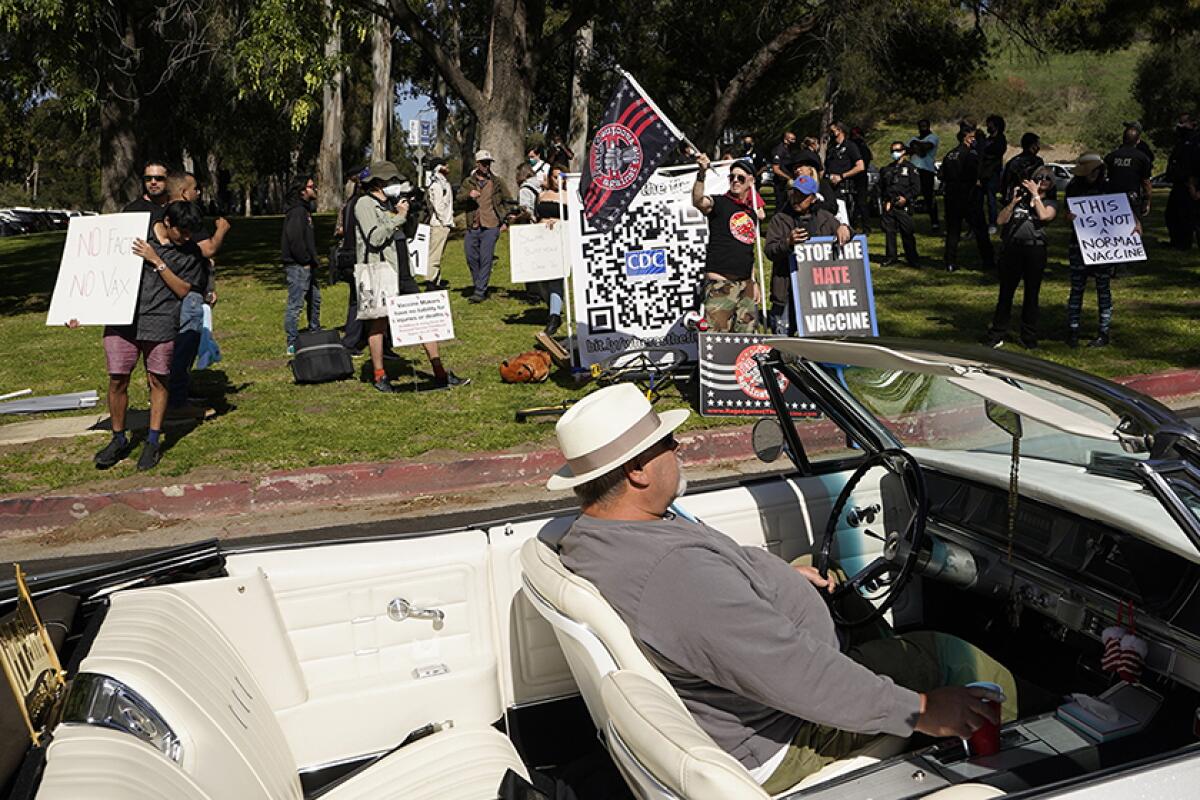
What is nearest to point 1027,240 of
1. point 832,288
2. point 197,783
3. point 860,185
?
point 832,288

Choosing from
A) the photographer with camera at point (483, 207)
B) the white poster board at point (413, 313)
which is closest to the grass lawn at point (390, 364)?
the white poster board at point (413, 313)

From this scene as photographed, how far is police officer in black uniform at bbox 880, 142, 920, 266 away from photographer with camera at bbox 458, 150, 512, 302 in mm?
5463

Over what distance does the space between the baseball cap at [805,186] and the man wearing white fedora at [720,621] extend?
23.2ft

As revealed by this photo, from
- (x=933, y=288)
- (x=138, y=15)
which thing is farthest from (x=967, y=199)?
(x=138, y=15)

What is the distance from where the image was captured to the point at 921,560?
148 inches

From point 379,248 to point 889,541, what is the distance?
254 inches

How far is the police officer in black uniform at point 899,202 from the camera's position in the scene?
15477mm

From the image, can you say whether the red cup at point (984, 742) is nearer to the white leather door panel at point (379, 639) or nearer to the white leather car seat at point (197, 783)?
the white leather car seat at point (197, 783)

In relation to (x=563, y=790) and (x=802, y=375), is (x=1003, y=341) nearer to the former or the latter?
(x=802, y=375)

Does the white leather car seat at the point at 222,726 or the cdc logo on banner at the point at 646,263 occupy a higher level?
the cdc logo on banner at the point at 646,263

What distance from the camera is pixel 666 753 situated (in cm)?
222

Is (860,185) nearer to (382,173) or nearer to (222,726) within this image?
(382,173)

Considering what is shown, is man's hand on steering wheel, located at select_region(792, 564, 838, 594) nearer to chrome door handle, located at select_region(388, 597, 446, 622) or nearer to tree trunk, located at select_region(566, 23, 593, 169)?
chrome door handle, located at select_region(388, 597, 446, 622)

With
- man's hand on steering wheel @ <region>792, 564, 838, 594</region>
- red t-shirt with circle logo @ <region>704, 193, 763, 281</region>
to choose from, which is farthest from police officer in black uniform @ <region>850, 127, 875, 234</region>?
man's hand on steering wheel @ <region>792, 564, 838, 594</region>
